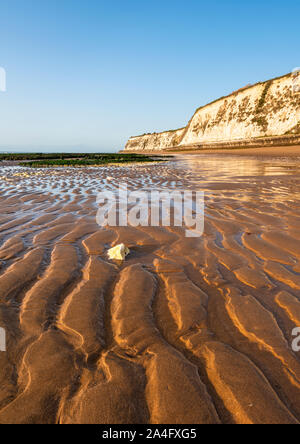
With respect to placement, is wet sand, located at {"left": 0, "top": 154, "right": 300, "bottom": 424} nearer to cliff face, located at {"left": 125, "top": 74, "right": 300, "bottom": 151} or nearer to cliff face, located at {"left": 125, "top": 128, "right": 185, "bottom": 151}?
cliff face, located at {"left": 125, "top": 74, "right": 300, "bottom": 151}

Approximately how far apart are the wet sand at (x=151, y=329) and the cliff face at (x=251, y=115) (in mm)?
38372

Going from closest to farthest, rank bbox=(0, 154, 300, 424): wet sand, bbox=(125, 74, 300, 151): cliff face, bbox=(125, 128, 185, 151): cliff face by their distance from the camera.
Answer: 1. bbox=(0, 154, 300, 424): wet sand
2. bbox=(125, 74, 300, 151): cliff face
3. bbox=(125, 128, 185, 151): cliff face

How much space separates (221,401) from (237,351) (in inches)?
15.1

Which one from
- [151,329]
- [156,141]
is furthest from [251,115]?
[151,329]

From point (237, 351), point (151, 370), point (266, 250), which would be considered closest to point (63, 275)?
point (151, 370)

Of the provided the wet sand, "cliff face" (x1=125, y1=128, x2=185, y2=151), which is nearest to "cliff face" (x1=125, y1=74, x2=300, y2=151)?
"cliff face" (x1=125, y1=128, x2=185, y2=151)

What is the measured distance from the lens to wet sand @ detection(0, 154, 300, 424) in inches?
48.1

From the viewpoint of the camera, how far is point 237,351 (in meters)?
1.56

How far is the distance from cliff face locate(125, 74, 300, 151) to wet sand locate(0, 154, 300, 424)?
38372mm

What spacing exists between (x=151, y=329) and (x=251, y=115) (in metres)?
49.2

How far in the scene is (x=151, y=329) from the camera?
1759 mm

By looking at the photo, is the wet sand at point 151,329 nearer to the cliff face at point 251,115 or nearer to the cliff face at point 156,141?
the cliff face at point 251,115

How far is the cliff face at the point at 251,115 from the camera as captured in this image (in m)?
37.0

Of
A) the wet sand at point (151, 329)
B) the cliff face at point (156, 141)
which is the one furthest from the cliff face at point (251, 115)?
the wet sand at point (151, 329)
